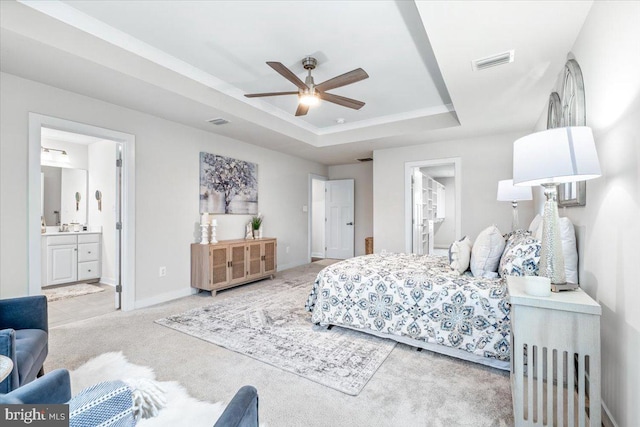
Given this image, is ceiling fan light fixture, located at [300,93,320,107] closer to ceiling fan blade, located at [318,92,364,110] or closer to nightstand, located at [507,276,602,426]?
ceiling fan blade, located at [318,92,364,110]

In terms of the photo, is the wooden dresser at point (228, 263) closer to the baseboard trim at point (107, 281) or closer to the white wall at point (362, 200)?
the baseboard trim at point (107, 281)

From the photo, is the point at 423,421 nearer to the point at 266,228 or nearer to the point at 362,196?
the point at 266,228

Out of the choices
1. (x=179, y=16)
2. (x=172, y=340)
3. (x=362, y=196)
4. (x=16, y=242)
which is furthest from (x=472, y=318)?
(x=362, y=196)

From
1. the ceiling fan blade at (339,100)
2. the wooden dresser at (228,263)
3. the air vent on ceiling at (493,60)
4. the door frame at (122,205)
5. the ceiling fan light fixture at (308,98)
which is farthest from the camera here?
the wooden dresser at (228,263)

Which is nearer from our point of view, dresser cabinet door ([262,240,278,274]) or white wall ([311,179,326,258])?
dresser cabinet door ([262,240,278,274])

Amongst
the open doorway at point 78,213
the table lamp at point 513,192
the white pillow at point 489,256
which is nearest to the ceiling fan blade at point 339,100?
the white pillow at point 489,256

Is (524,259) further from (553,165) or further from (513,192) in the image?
(513,192)

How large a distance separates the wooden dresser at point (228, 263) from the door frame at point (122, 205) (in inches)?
30.6

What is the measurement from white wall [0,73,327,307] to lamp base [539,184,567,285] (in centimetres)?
383

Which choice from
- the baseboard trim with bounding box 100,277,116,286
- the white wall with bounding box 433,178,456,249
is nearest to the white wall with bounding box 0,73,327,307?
the baseboard trim with bounding box 100,277,116,286

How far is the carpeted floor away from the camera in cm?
164

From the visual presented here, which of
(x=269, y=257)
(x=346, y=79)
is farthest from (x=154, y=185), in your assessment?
(x=346, y=79)

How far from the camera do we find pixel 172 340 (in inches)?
101

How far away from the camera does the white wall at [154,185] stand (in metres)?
2.56
